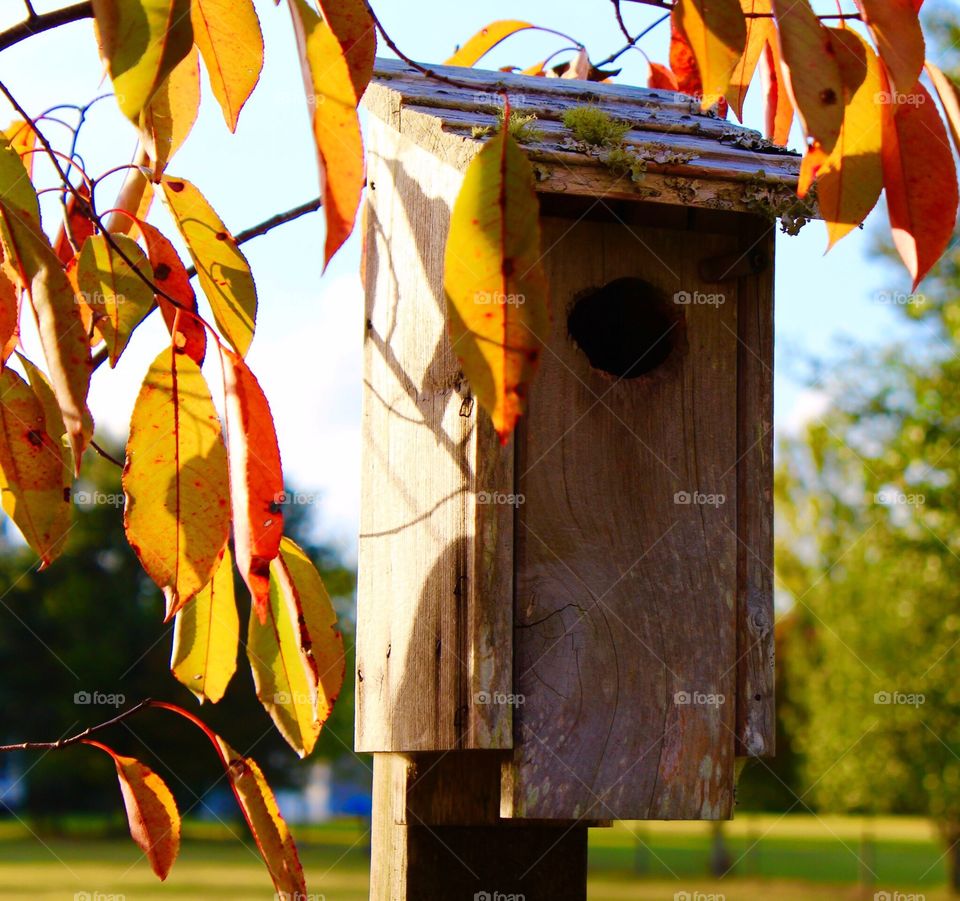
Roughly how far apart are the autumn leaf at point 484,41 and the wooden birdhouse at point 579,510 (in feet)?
0.42

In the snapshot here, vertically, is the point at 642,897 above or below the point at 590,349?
below

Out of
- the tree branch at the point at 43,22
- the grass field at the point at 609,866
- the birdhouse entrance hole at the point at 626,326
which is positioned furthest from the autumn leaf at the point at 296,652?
the grass field at the point at 609,866

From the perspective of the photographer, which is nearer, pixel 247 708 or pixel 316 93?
pixel 316 93

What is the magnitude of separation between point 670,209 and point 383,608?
80cm

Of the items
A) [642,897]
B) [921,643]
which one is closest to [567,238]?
[921,643]

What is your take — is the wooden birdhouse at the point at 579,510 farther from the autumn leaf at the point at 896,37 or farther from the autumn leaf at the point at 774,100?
the autumn leaf at the point at 896,37

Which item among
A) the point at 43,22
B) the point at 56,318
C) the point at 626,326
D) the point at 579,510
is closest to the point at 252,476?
the point at 56,318

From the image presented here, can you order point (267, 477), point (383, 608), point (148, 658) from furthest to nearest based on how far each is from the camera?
point (148, 658)
point (383, 608)
point (267, 477)

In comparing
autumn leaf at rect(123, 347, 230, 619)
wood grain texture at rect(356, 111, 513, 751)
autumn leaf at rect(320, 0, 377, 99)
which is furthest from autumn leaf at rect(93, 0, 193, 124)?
wood grain texture at rect(356, 111, 513, 751)

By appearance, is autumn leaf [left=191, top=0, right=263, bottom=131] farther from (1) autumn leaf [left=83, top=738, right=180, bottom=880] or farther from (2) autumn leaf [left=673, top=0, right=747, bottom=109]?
(1) autumn leaf [left=83, top=738, right=180, bottom=880]

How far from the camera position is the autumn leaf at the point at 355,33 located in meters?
1.24

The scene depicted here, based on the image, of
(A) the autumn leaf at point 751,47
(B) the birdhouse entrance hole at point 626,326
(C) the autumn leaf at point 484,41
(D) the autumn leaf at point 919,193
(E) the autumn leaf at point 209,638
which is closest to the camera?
(D) the autumn leaf at point 919,193

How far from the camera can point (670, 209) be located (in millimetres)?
2084

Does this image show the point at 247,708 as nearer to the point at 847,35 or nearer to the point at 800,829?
the point at 800,829
